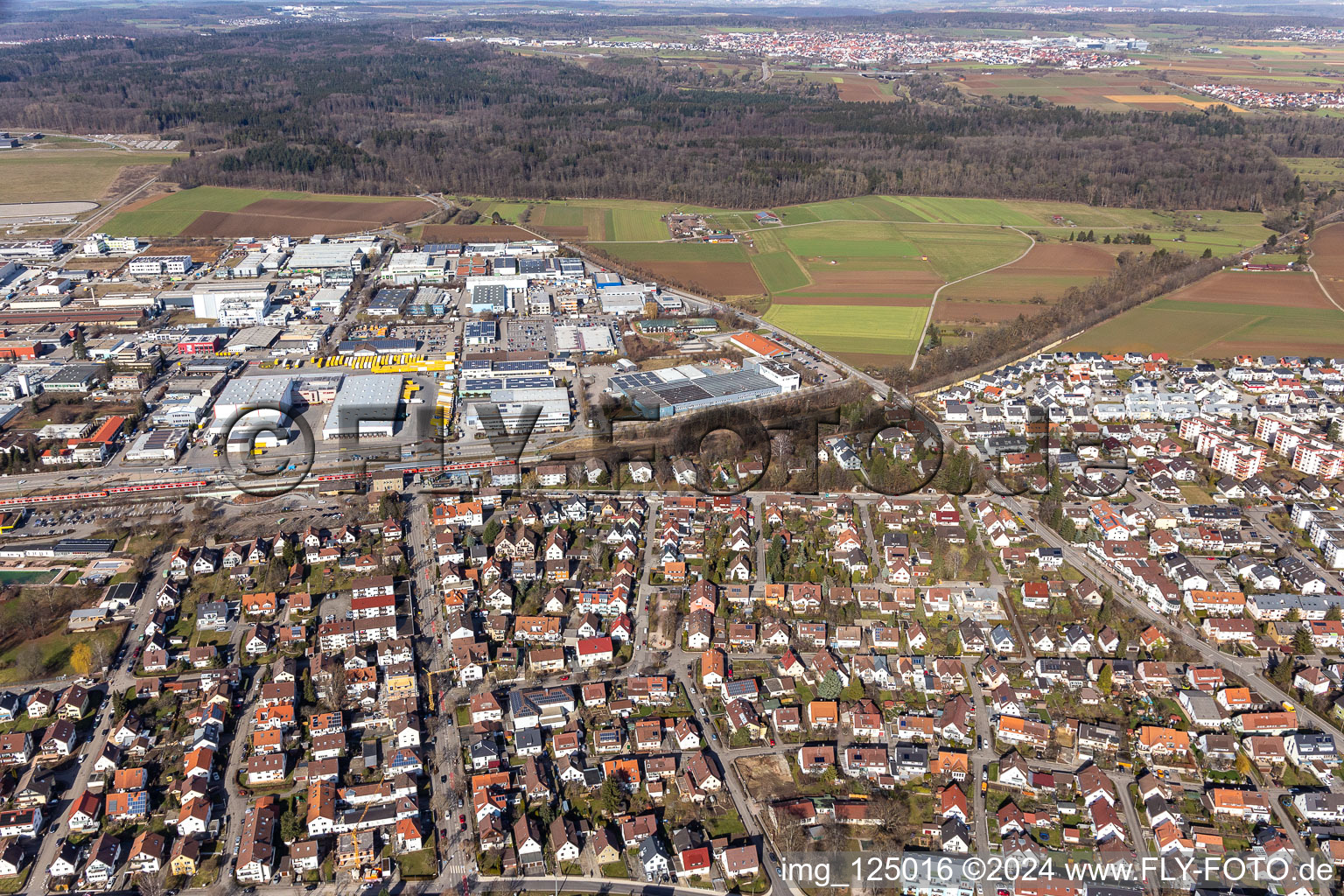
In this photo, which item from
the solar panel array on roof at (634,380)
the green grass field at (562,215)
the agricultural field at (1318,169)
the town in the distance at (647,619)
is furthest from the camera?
the agricultural field at (1318,169)

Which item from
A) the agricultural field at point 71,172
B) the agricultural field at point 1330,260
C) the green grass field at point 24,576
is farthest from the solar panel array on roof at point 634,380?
the agricultural field at point 71,172

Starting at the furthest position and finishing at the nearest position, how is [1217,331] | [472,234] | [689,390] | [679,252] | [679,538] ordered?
[472,234]
[679,252]
[1217,331]
[689,390]
[679,538]

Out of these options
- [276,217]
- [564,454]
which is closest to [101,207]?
[276,217]

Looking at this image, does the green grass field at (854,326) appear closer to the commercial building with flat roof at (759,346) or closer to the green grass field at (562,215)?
the commercial building with flat roof at (759,346)

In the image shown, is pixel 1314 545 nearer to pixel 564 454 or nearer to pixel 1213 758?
pixel 1213 758

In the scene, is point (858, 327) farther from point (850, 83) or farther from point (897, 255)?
point (850, 83)

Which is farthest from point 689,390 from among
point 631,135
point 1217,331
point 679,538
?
point 631,135
